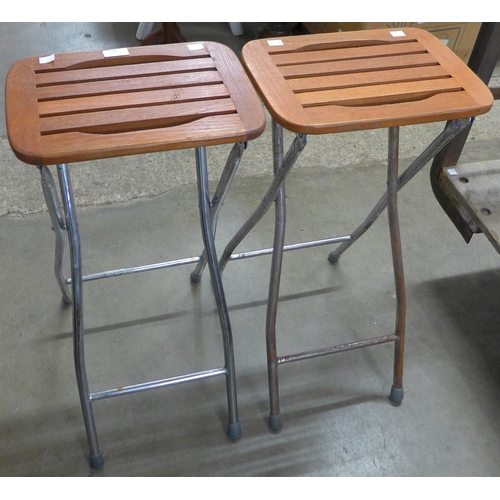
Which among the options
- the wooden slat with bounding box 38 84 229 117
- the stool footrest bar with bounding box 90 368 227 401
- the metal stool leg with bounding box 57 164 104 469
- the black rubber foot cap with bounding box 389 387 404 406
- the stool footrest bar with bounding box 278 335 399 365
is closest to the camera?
the wooden slat with bounding box 38 84 229 117

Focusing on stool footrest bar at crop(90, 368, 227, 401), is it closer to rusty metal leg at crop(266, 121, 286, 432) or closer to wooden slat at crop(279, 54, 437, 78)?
rusty metal leg at crop(266, 121, 286, 432)

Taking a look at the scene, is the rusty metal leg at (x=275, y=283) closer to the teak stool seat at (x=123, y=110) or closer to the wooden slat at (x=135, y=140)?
the teak stool seat at (x=123, y=110)

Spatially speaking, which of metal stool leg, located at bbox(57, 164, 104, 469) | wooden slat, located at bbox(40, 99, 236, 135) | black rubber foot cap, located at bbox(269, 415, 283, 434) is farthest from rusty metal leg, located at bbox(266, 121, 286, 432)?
metal stool leg, located at bbox(57, 164, 104, 469)

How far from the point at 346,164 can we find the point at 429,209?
421 mm

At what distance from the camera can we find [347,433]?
1.57 metres

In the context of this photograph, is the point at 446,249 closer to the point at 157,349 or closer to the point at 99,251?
the point at 157,349

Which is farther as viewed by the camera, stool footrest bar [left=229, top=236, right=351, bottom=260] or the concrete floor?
stool footrest bar [left=229, top=236, right=351, bottom=260]

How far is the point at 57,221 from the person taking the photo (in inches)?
55.3

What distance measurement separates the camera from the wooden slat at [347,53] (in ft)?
4.09

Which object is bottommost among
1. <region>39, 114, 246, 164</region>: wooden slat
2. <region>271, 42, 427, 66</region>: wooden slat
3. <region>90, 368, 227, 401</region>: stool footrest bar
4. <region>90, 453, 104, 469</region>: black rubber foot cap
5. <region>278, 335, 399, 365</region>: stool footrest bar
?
<region>90, 453, 104, 469</region>: black rubber foot cap

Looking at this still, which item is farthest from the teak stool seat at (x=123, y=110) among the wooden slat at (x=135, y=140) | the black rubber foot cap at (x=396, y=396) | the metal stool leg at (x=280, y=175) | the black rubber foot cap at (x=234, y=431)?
the black rubber foot cap at (x=396, y=396)

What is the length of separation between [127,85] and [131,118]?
5.2 inches

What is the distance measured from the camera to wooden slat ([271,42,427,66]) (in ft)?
4.09

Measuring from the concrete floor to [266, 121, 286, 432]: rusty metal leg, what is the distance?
0.29ft
